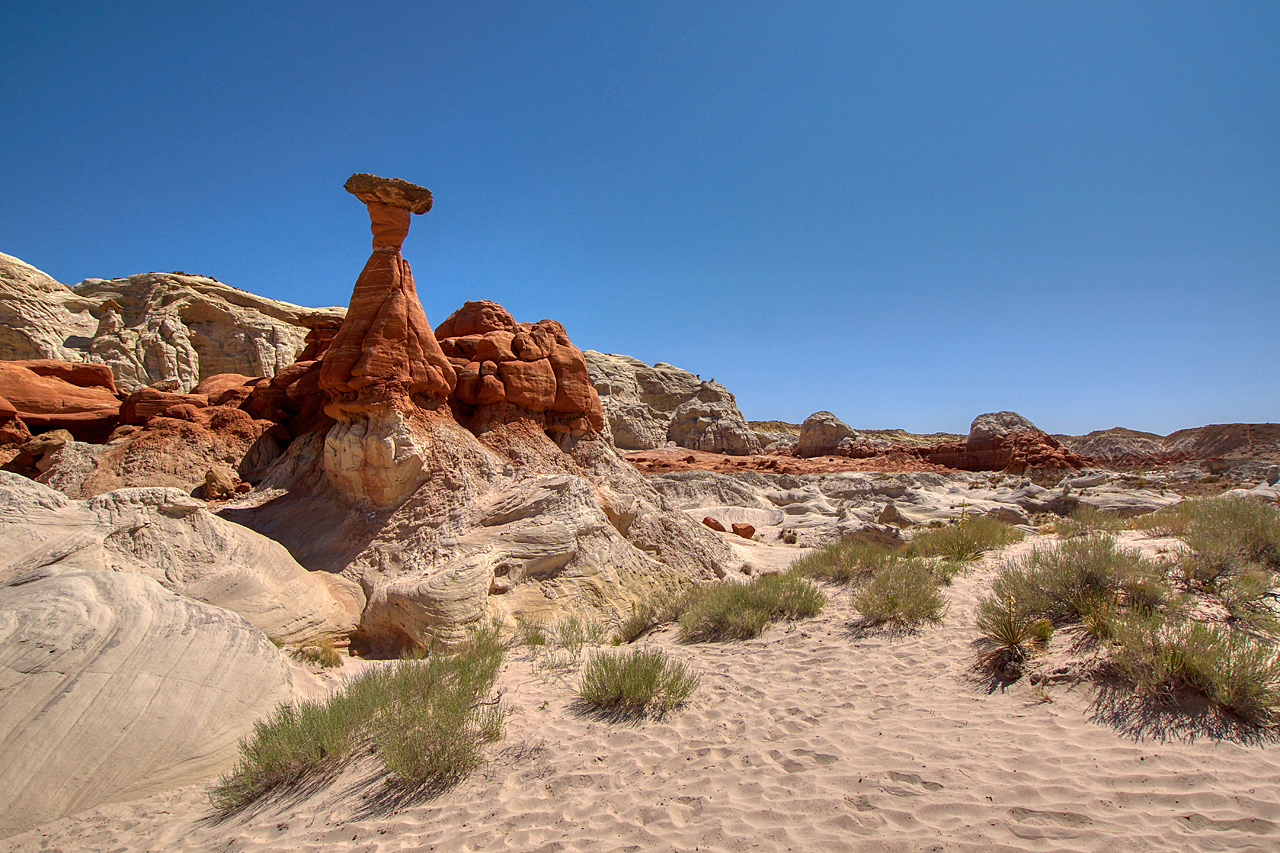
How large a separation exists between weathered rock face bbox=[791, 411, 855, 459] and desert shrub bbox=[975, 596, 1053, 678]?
3536 cm

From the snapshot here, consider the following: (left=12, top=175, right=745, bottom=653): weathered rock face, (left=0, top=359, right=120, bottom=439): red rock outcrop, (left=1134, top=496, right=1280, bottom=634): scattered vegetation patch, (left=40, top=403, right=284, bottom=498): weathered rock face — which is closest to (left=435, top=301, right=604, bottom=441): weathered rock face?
(left=12, top=175, right=745, bottom=653): weathered rock face

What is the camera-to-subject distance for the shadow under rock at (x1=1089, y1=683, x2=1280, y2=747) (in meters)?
3.41

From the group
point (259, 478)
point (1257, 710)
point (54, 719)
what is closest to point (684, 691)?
point (1257, 710)

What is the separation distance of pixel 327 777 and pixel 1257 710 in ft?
19.5

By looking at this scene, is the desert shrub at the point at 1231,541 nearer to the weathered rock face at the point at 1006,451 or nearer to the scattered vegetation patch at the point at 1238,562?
the scattered vegetation patch at the point at 1238,562

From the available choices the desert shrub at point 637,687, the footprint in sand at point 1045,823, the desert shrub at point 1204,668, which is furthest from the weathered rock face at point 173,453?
the desert shrub at point 1204,668

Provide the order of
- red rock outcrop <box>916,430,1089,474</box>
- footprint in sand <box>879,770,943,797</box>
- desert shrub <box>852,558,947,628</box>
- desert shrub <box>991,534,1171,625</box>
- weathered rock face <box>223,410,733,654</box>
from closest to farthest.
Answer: footprint in sand <box>879,770,943,797</box>, desert shrub <box>991,534,1171,625</box>, desert shrub <box>852,558,947,628</box>, weathered rock face <box>223,410,733,654</box>, red rock outcrop <box>916,430,1089,474</box>

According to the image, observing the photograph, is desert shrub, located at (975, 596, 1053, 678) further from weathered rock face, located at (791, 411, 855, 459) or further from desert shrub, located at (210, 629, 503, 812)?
weathered rock face, located at (791, 411, 855, 459)

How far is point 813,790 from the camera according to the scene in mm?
3377

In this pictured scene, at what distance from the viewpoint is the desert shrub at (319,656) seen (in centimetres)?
590

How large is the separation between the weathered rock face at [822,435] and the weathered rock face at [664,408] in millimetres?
3680

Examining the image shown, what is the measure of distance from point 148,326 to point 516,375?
1083 inches

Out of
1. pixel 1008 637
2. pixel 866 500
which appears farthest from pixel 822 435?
pixel 1008 637

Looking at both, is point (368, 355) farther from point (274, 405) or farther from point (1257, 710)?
point (1257, 710)
